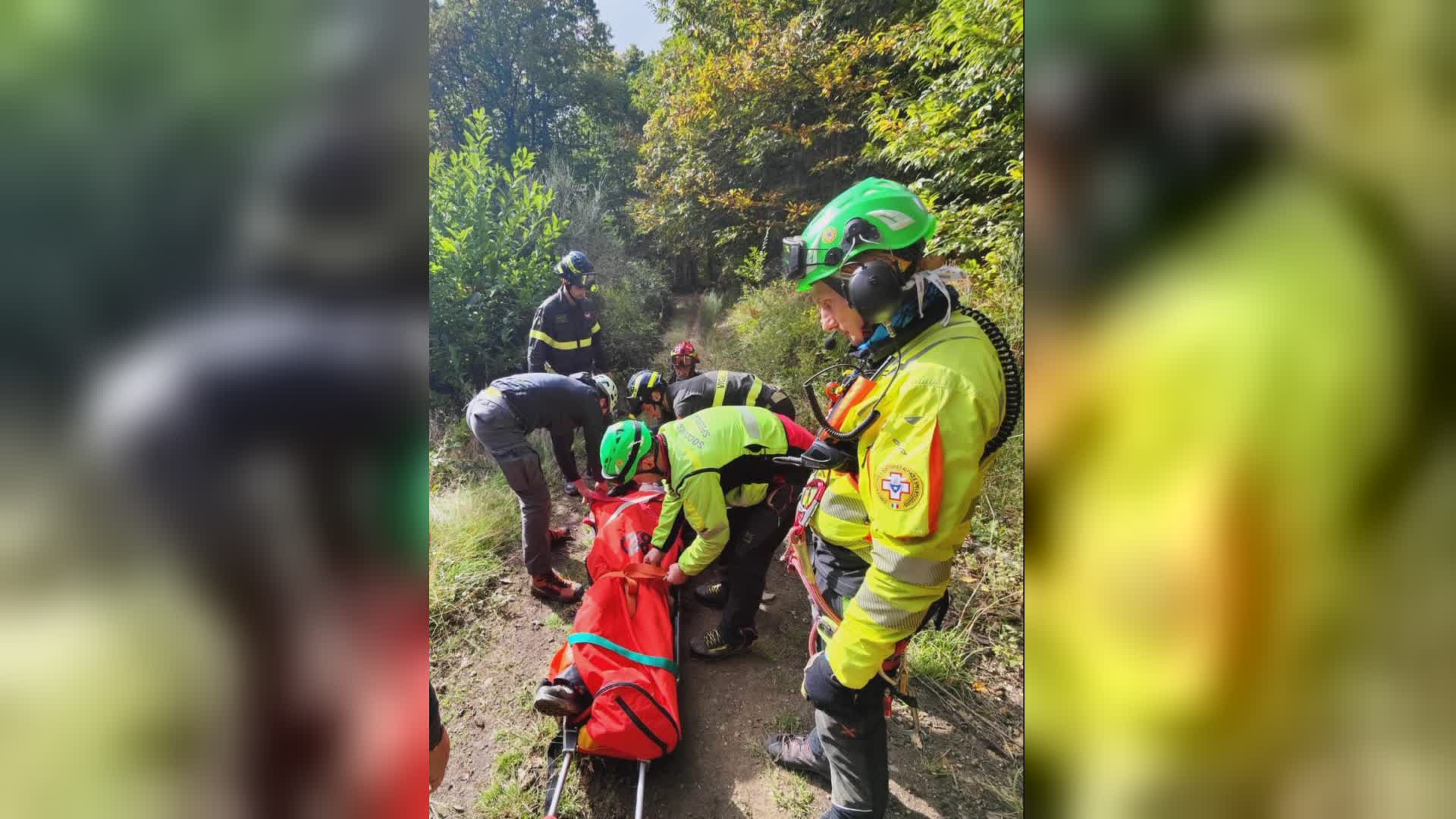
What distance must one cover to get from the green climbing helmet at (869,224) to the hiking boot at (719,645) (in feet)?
6.29

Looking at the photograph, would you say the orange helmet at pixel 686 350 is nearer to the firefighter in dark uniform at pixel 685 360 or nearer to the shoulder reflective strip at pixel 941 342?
the firefighter in dark uniform at pixel 685 360

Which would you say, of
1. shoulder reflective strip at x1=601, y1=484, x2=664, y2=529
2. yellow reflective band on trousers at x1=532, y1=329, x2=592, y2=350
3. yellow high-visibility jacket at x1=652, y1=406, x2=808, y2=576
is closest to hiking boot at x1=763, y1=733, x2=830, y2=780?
yellow high-visibility jacket at x1=652, y1=406, x2=808, y2=576

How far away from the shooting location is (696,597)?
280cm

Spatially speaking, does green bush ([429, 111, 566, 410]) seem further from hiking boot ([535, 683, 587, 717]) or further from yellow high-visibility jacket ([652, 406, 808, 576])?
hiking boot ([535, 683, 587, 717])

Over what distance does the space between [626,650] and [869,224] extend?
1.88 meters

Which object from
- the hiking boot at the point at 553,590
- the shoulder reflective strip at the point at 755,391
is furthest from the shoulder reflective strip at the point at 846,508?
the hiking boot at the point at 553,590

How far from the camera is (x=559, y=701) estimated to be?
1.72 meters

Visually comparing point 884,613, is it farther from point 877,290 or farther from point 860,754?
point 877,290

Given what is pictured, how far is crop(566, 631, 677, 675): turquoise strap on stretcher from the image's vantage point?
1916 mm

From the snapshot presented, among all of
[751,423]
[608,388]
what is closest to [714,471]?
[751,423]
